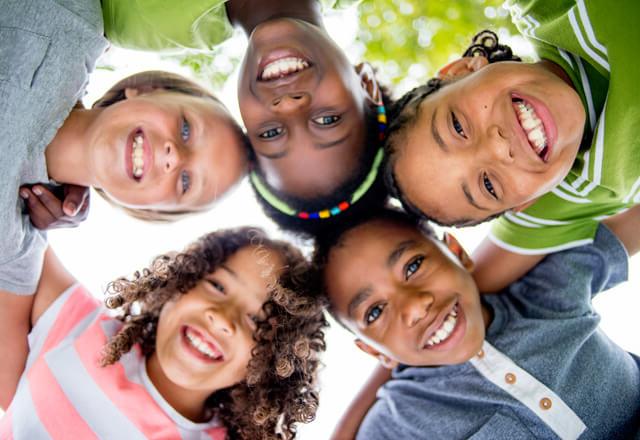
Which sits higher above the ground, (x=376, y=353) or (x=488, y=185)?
(x=488, y=185)

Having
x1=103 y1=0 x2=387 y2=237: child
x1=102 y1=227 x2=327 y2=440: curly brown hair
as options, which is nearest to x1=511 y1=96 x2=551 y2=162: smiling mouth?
x1=103 y1=0 x2=387 y2=237: child

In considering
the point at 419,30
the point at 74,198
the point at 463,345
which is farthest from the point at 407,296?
the point at 419,30

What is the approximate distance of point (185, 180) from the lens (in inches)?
42.1

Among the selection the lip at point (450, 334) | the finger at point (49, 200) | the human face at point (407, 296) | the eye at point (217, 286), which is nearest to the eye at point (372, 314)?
the human face at point (407, 296)

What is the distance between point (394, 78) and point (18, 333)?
3.83 feet

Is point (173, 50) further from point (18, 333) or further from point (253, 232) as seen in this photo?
point (18, 333)

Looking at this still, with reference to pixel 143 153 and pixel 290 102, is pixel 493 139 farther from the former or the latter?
pixel 143 153

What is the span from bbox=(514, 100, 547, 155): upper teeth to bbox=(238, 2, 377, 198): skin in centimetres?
30

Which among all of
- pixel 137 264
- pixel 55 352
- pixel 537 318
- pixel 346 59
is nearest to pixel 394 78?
pixel 346 59

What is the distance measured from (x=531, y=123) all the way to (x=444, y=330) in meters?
0.45

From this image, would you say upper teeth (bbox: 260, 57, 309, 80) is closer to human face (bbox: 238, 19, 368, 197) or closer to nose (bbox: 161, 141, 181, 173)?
human face (bbox: 238, 19, 368, 197)

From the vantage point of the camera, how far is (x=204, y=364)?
3.77 ft

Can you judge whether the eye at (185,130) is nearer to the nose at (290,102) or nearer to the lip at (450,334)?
the nose at (290,102)

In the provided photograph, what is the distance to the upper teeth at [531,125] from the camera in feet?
2.99
